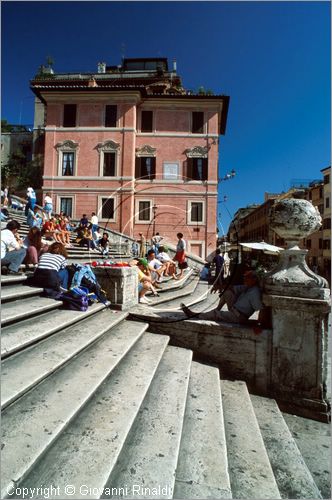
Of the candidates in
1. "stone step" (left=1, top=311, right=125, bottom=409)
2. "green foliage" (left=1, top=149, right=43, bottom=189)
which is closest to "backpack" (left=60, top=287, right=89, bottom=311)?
"stone step" (left=1, top=311, right=125, bottom=409)

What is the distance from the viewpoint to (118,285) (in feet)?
15.4

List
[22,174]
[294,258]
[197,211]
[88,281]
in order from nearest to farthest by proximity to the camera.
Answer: [294,258] < [88,281] < [197,211] < [22,174]

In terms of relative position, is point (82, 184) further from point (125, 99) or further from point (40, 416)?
point (40, 416)

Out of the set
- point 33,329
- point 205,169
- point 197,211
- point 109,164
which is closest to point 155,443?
point 33,329

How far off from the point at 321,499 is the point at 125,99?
25706 mm

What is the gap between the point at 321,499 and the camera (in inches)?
83.9

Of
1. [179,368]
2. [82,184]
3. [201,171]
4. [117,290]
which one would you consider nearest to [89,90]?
[82,184]

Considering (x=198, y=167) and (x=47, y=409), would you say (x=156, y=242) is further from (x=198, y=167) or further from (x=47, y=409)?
(x=47, y=409)

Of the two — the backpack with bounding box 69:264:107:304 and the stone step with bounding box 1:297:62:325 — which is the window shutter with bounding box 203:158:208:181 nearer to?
the backpack with bounding box 69:264:107:304

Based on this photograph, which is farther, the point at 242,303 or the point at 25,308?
the point at 242,303

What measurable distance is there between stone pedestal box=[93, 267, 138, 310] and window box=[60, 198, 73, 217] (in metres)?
19.8

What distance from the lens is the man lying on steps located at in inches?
156

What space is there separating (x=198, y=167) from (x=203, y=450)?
2220 centimetres

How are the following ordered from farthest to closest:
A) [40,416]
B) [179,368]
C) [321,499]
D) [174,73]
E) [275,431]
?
[174,73]
[179,368]
[275,431]
[321,499]
[40,416]
